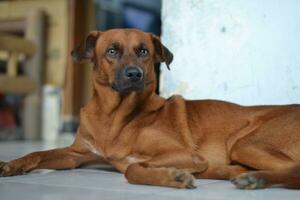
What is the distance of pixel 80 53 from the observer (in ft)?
10.5

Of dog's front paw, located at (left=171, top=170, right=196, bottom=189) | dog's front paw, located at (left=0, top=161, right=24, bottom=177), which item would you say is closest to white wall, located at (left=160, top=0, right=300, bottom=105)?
dog's front paw, located at (left=171, top=170, right=196, bottom=189)

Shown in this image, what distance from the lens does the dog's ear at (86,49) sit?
3.20 m

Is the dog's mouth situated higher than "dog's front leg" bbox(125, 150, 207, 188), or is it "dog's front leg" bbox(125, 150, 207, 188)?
the dog's mouth

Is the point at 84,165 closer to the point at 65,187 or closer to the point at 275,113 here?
the point at 65,187

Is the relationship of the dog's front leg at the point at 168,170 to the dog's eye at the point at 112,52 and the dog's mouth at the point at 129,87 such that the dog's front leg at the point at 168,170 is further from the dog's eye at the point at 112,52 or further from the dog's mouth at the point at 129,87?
the dog's eye at the point at 112,52

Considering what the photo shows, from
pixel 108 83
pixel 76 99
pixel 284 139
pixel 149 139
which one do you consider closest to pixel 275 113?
pixel 284 139

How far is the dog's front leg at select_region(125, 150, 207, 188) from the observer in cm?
245

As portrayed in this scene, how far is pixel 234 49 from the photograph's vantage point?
3.80m

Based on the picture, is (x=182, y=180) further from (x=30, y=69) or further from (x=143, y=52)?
(x=30, y=69)

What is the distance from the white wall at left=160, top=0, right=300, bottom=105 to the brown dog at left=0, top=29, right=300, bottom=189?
1.99 ft

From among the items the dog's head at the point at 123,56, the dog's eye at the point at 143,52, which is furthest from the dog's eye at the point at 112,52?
the dog's eye at the point at 143,52

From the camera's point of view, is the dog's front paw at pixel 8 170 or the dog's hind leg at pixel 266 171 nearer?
the dog's hind leg at pixel 266 171

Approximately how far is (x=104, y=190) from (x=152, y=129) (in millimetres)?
653

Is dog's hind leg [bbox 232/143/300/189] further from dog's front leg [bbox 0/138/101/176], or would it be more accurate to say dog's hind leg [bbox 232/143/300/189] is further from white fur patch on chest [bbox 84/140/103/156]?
dog's front leg [bbox 0/138/101/176]
